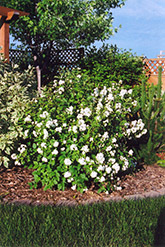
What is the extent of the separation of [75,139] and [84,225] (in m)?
1.25

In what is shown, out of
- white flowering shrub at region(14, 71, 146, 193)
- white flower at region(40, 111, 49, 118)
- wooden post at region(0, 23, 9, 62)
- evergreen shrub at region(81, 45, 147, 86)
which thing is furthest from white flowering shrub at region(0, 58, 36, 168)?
evergreen shrub at region(81, 45, 147, 86)

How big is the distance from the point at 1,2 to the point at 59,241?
8062mm

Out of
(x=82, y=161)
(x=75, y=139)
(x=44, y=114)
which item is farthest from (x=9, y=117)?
(x=82, y=161)

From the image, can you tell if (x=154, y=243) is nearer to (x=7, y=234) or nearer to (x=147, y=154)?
(x=7, y=234)

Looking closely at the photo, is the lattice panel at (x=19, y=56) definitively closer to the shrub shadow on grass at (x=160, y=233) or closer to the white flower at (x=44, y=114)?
the white flower at (x=44, y=114)

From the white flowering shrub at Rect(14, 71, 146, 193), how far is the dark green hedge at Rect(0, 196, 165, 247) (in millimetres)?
575

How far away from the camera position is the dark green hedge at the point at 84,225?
2.91 m

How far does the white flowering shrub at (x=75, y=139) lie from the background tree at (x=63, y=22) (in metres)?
4.24

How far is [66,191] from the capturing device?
4.12 meters

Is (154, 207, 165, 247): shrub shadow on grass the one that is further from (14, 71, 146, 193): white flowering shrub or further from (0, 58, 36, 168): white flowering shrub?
(0, 58, 36, 168): white flowering shrub

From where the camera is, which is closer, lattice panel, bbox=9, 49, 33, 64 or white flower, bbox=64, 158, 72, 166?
white flower, bbox=64, 158, 72, 166

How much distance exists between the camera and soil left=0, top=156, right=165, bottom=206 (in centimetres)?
382

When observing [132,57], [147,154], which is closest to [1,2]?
[132,57]

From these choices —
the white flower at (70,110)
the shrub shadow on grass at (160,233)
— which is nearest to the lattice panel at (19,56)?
the white flower at (70,110)
